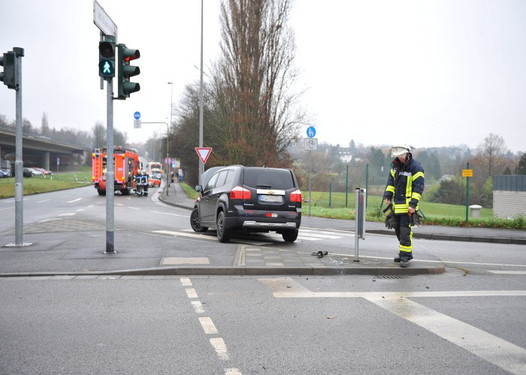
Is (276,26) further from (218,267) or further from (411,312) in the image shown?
(411,312)

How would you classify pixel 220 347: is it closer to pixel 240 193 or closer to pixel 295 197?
pixel 240 193

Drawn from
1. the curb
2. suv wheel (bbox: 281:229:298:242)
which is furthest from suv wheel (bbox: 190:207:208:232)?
the curb

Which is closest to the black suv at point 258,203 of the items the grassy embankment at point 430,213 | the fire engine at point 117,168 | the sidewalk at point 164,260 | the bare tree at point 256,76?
the sidewalk at point 164,260

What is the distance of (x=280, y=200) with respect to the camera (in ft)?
38.9

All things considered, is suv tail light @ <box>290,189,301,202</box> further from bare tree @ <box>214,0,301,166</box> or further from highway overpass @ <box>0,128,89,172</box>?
highway overpass @ <box>0,128,89,172</box>

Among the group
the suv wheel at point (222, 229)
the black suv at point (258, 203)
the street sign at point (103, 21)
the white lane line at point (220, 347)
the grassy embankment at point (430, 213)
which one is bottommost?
the grassy embankment at point (430, 213)

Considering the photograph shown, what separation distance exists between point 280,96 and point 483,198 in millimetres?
13386

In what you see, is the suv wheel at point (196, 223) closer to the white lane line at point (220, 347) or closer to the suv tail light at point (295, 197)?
the suv tail light at point (295, 197)

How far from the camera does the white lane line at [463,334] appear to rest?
14.1ft

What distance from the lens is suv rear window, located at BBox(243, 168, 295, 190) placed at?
11875 millimetres

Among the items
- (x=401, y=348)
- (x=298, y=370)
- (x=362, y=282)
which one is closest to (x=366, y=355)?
(x=401, y=348)

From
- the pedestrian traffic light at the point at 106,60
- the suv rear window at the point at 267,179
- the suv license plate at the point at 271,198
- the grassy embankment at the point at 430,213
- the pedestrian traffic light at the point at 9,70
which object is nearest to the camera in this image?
the pedestrian traffic light at the point at 106,60

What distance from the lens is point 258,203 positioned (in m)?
11.7

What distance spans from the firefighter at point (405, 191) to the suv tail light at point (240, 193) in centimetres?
365
